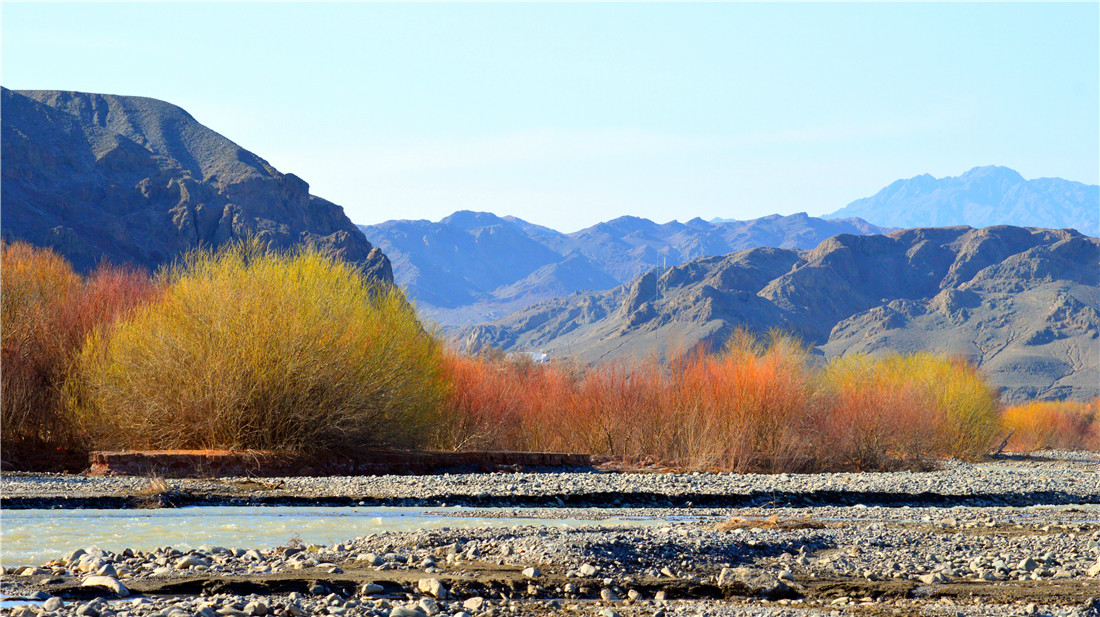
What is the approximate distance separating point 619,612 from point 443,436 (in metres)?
23.2

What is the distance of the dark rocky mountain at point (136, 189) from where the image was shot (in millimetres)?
94188

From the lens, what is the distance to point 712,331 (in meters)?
143

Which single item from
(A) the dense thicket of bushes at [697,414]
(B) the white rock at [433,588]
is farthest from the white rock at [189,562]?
(A) the dense thicket of bushes at [697,414]

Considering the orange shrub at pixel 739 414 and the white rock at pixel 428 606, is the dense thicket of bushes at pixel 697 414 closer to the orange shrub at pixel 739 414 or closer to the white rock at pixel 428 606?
the orange shrub at pixel 739 414

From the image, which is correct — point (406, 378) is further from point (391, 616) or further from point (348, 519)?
point (391, 616)

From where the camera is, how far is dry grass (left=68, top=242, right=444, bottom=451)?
2227 centimetres

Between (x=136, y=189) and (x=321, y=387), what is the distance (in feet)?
300

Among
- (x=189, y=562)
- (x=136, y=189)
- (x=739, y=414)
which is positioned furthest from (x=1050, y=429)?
(x=189, y=562)

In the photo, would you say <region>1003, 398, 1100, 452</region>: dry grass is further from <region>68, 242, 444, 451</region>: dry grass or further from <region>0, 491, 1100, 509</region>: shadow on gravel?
<region>68, 242, 444, 451</region>: dry grass

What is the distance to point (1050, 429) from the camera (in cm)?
8931

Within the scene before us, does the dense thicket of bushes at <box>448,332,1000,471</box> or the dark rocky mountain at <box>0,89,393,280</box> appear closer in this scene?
the dense thicket of bushes at <box>448,332,1000,471</box>

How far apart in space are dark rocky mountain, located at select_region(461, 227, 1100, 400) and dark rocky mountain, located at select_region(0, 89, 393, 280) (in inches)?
1541

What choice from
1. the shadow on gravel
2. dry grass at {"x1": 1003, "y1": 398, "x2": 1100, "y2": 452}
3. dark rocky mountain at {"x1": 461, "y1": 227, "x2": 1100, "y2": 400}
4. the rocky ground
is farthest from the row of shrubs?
dark rocky mountain at {"x1": 461, "y1": 227, "x2": 1100, "y2": 400}

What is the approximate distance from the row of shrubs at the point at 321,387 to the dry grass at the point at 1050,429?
2058 inches
